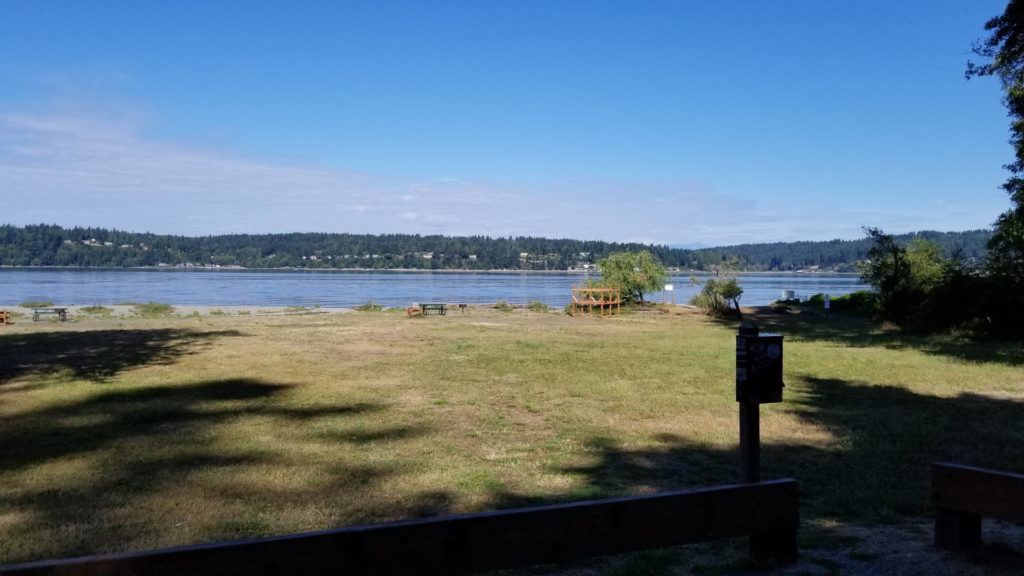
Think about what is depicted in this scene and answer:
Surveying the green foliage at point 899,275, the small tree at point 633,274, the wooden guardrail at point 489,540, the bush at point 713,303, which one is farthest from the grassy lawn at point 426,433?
the small tree at point 633,274

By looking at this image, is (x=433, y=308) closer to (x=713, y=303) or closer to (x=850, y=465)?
(x=713, y=303)

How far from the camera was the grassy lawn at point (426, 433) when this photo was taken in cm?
559

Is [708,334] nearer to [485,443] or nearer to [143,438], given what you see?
[485,443]

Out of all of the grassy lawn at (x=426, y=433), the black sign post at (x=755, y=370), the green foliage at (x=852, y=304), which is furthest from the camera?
the green foliage at (x=852, y=304)

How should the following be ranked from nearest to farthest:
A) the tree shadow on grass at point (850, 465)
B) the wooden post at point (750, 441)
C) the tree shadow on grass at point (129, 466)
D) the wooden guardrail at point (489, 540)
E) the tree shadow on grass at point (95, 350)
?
1. the wooden guardrail at point (489, 540)
2. the wooden post at point (750, 441)
3. the tree shadow on grass at point (850, 465)
4. the tree shadow on grass at point (129, 466)
5. the tree shadow on grass at point (95, 350)

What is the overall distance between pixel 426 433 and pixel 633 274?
1318 inches

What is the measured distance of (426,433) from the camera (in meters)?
8.47

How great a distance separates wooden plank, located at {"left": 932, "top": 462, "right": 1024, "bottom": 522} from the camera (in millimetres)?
3799

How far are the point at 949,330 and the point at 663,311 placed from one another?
16.2 meters

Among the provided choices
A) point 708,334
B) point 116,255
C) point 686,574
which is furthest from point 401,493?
point 116,255

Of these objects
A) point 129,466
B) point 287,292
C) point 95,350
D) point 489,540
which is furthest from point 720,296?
point 287,292

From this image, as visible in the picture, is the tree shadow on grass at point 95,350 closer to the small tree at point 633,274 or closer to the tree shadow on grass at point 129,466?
the tree shadow on grass at point 129,466

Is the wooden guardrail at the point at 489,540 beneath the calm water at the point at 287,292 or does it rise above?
above

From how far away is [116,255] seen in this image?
182 m
